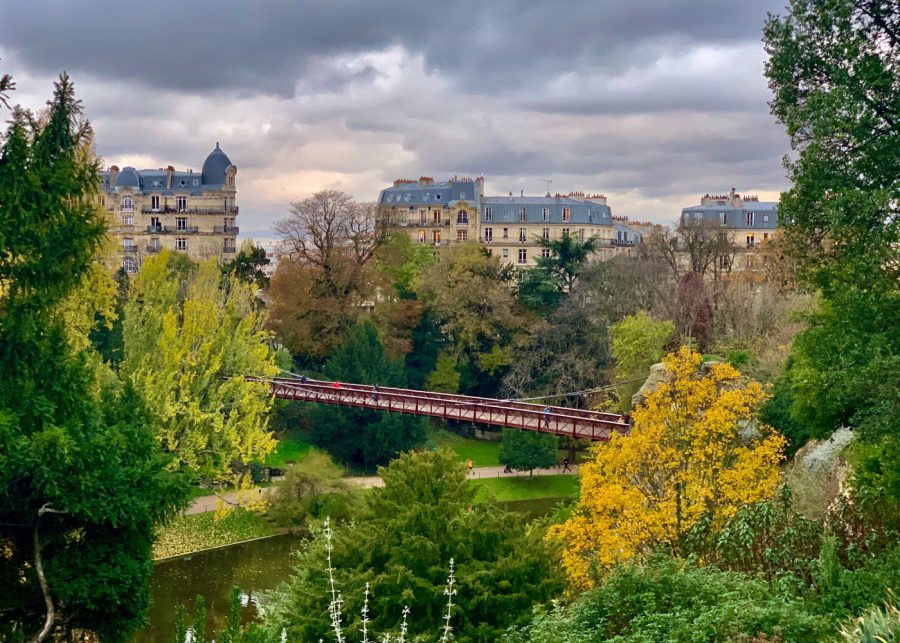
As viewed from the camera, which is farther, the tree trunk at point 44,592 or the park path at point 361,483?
the park path at point 361,483

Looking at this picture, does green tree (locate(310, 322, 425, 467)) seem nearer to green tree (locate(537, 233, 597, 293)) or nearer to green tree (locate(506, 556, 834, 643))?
green tree (locate(537, 233, 597, 293))

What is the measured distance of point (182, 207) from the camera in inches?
2571

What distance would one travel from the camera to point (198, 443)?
21.9 metres

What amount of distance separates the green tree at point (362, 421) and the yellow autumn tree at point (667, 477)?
18.4 meters

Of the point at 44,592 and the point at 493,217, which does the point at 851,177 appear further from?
the point at 493,217

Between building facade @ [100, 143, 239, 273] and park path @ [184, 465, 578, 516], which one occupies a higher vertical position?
building facade @ [100, 143, 239, 273]

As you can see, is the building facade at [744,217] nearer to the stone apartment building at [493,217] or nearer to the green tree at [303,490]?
the stone apartment building at [493,217]

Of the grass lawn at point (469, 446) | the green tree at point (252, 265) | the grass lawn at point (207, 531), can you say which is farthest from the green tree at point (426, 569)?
the green tree at point (252, 265)

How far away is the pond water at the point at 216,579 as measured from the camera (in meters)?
19.5

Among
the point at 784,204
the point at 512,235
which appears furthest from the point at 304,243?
the point at 784,204

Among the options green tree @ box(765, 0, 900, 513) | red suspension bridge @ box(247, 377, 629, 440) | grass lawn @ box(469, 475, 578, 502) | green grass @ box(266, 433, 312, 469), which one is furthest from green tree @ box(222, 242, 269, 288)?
green tree @ box(765, 0, 900, 513)

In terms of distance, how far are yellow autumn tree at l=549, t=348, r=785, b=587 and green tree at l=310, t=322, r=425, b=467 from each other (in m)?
18.4

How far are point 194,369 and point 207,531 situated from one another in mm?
5545

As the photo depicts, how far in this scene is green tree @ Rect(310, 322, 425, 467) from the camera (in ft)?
110
